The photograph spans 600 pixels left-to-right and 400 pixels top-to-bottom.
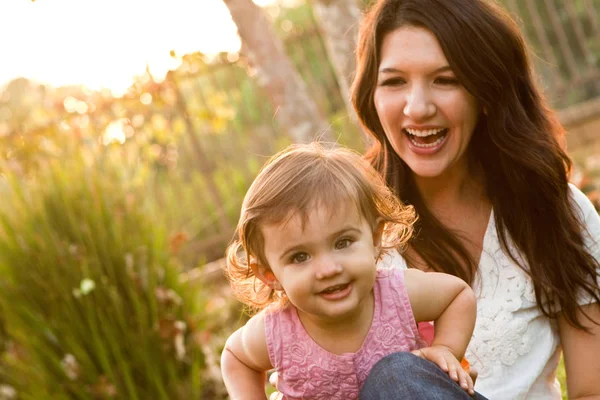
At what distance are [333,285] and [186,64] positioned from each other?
5.85 meters

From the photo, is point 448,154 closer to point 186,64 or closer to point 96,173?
point 96,173

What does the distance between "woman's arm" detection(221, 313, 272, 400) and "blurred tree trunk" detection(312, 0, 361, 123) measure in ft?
7.15

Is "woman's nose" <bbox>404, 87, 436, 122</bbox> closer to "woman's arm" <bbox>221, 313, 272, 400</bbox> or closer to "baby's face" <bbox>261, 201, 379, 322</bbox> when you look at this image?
"baby's face" <bbox>261, 201, 379, 322</bbox>

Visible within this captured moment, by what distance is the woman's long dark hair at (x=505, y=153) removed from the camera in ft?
8.81

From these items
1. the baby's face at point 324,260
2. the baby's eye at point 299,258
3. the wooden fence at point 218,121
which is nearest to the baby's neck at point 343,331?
the baby's face at point 324,260

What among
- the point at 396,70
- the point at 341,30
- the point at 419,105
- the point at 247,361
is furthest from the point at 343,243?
the point at 341,30

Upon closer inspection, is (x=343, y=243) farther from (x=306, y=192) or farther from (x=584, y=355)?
(x=584, y=355)

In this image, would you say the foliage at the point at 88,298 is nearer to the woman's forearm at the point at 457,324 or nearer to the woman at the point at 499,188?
the woman at the point at 499,188

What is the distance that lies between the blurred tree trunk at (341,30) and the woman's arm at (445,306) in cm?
218

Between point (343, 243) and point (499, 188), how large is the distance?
35.3 inches

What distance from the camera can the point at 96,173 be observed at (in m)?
4.89

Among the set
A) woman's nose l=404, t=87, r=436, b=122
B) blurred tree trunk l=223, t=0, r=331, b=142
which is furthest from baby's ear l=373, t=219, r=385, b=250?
blurred tree trunk l=223, t=0, r=331, b=142

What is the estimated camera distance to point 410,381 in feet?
6.93

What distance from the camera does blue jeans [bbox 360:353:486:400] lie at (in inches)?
82.6
